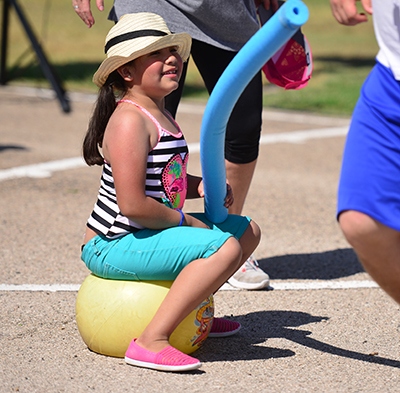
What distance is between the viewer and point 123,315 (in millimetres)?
2615

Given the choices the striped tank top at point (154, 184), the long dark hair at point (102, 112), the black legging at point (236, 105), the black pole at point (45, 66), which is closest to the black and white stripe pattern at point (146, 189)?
the striped tank top at point (154, 184)

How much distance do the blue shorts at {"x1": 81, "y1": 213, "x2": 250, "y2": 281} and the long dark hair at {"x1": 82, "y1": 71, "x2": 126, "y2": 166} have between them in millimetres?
404

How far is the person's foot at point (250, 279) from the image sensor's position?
11.7ft

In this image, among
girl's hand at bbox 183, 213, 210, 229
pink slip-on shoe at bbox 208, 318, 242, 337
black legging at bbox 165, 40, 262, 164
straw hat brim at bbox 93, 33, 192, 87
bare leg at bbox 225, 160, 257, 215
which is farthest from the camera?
bare leg at bbox 225, 160, 257, 215

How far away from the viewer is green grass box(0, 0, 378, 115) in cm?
1136

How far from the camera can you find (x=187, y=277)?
253 centimetres

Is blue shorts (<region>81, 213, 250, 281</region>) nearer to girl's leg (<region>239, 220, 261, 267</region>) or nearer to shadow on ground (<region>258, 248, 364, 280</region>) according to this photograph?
girl's leg (<region>239, 220, 261, 267</region>)

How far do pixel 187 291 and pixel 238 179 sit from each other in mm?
1332

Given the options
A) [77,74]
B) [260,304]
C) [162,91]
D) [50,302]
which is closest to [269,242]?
[260,304]

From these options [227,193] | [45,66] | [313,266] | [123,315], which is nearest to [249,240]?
[227,193]

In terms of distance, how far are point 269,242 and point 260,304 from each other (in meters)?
1.14

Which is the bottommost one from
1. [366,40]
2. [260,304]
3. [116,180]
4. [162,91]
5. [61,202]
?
[366,40]

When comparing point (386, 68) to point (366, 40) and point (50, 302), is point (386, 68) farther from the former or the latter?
point (366, 40)

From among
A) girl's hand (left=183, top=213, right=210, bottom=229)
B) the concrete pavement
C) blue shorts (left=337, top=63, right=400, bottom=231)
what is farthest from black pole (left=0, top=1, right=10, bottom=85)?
blue shorts (left=337, top=63, right=400, bottom=231)
